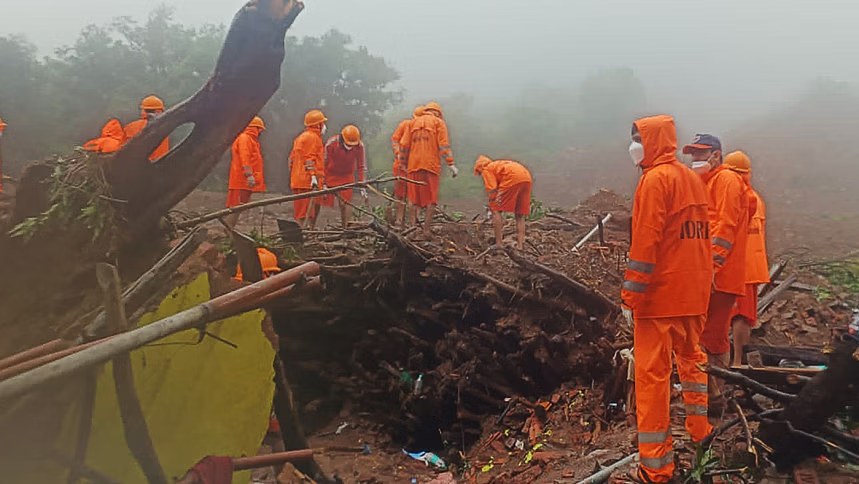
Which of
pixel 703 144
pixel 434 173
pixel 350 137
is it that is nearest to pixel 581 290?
pixel 703 144

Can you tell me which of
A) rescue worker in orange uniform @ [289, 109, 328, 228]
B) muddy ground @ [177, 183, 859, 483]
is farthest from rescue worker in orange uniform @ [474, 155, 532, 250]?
rescue worker in orange uniform @ [289, 109, 328, 228]

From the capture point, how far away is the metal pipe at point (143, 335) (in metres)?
0.74

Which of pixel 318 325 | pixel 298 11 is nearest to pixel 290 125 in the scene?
pixel 318 325

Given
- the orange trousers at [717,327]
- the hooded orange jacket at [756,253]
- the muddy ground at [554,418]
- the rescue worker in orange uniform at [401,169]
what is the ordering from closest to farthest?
the orange trousers at [717,327]
the muddy ground at [554,418]
the hooded orange jacket at [756,253]
the rescue worker in orange uniform at [401,169]

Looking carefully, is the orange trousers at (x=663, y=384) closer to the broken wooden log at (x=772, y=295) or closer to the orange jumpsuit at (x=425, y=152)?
the broken wooden log at (x=772, y=295)

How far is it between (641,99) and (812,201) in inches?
747

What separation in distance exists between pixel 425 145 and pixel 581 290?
3391mm

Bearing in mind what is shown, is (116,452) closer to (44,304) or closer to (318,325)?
(44,304)

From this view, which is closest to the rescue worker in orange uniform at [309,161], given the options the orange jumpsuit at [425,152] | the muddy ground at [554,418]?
the orange jumpsuit at [425,152]

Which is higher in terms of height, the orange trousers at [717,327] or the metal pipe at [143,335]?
the metal pipe at [143,335]

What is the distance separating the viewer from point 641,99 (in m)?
37.5

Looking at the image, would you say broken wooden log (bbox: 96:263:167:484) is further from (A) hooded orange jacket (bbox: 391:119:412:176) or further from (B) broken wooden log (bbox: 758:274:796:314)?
(A) hooded orange jacket (bbox: 391:119:412:176)

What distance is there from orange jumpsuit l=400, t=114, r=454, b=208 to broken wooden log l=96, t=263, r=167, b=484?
8.22 m

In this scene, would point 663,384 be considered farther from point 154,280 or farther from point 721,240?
point 154,280
